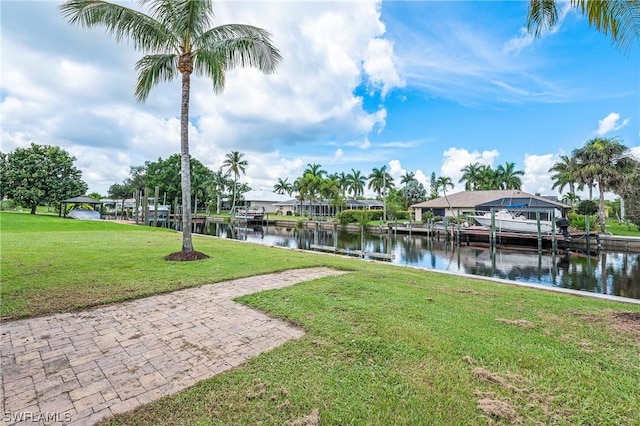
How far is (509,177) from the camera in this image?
48.6 meters

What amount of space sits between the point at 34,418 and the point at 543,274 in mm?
16632

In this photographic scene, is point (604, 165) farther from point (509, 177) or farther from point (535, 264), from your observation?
point (509, 177)

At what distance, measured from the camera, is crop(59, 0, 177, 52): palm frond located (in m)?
7.23

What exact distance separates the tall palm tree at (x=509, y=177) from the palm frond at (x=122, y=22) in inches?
2042

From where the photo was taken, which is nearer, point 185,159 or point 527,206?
point 185,159

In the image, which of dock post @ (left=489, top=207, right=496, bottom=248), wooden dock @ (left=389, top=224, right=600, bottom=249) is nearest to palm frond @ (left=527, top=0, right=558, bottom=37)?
wooden dock @ (left=389, top=224, right=600, bottom=249)

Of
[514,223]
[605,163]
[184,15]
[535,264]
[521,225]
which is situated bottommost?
[535,264]

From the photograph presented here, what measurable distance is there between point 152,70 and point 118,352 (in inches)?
333

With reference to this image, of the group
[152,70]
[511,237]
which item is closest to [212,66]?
[152,70]

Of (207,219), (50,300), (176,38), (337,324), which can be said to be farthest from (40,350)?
(207,219)

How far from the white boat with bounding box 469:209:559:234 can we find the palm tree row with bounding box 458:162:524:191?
26.0m

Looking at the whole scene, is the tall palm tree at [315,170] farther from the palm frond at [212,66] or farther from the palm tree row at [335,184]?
the palm frond at [212,66]

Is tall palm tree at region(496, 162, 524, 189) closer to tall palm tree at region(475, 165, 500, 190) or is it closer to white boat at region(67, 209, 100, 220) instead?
tall palm tree at region(475, 165, 500, 190)

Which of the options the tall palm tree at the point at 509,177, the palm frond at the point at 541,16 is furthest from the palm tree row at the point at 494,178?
the palm frond at the point at 541,16
